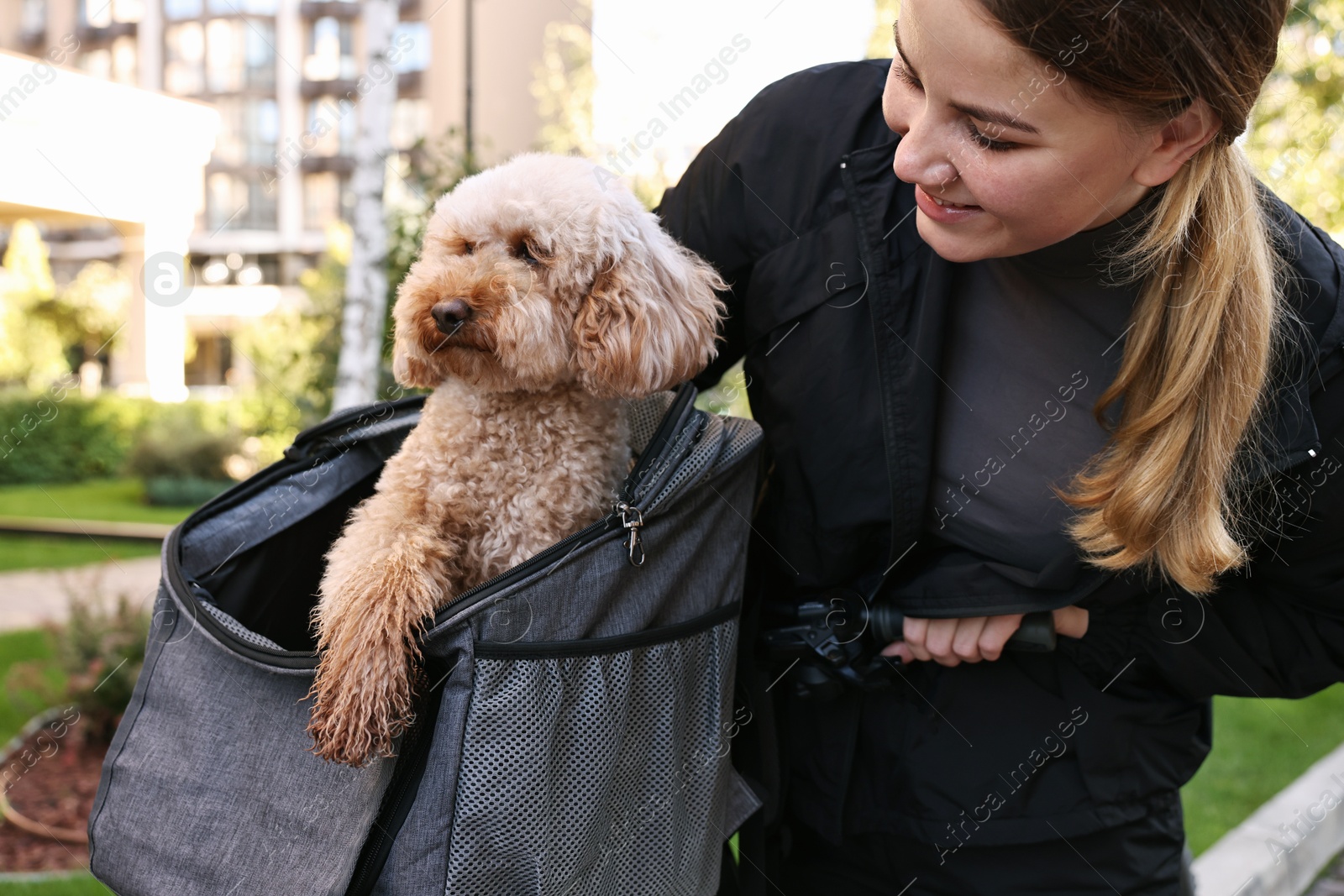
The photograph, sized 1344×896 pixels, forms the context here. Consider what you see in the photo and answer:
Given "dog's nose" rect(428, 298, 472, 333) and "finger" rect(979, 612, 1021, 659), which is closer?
"finger" rect(979, 612, 1021, 659)

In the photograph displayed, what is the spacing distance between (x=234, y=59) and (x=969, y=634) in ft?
122

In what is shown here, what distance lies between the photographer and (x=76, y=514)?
34.3 feet

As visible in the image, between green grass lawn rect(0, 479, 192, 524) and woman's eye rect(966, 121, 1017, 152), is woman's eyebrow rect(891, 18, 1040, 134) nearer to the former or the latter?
woman's eye rect(966, 121, 1017, 152)

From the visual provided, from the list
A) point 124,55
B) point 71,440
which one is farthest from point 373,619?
point 124,55

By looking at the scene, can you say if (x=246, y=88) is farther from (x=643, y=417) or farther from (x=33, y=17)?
(x=643, y=417)

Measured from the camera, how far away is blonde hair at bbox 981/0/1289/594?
1.25 metres

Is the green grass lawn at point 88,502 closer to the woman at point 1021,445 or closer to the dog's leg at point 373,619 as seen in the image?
the dog's leg at point 373,619

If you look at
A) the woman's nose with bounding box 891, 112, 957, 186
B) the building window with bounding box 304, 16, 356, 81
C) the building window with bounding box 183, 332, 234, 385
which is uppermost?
the woman's nose with bounding box 891, 112, 957, 186

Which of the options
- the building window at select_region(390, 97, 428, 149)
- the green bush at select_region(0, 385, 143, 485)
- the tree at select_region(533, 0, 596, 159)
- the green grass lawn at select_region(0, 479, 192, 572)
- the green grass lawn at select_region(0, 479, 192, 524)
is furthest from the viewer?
the building window at select_region(390, 97, 428, 149)

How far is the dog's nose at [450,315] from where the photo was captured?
173 cm

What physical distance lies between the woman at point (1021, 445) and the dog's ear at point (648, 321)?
0.08 metres

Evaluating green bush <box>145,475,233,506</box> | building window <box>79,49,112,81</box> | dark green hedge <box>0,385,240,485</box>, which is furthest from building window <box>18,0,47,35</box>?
green bush <box>145,475,233,506</box>

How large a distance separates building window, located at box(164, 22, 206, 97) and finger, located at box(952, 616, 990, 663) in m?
37.2

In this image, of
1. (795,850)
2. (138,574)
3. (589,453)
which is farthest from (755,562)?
(138,574)
